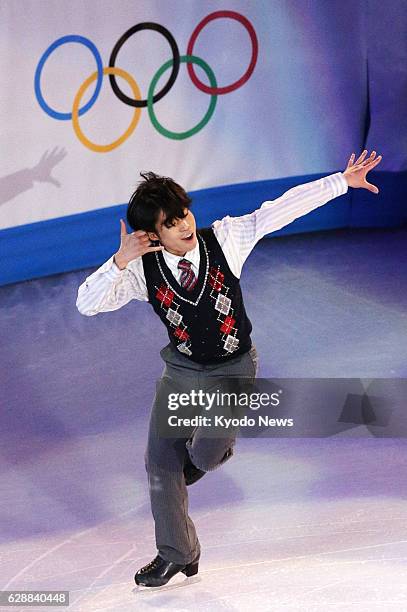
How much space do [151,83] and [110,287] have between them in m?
3.37

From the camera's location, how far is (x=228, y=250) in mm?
3225

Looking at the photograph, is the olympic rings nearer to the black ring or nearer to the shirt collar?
the black ring

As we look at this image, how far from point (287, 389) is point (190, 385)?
1.37 meters

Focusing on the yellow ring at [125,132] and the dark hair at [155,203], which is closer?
the dark hair at [155,203]

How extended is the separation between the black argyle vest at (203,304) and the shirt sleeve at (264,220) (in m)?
0.03

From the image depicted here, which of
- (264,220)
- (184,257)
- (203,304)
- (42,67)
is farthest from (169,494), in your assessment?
(42,67)

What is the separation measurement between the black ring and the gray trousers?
10.2ft

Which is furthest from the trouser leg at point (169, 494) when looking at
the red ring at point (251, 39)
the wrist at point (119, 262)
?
the red ring at point (251, 39)

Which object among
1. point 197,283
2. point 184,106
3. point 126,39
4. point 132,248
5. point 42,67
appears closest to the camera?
point 132,248

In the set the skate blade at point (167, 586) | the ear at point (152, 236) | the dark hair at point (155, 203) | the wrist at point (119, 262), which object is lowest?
the skate blade at point (167, 586)

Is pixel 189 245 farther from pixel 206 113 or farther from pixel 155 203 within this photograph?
pixel 206 113

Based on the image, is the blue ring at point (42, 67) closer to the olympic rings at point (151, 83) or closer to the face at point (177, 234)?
the olympic rings at point (151, 83)

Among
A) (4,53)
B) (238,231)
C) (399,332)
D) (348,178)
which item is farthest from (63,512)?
(4,53)

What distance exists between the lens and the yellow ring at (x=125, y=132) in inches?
238
